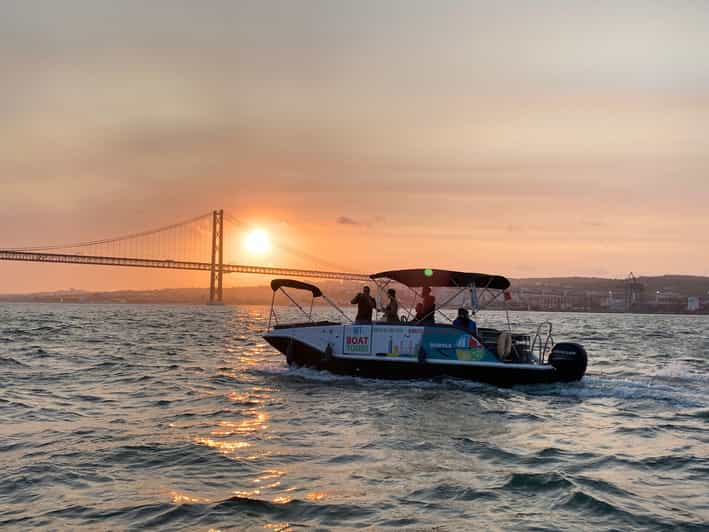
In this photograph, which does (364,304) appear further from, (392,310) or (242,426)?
(242,426)

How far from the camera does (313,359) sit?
61.3 ft

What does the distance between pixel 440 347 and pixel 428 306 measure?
43.5 inches

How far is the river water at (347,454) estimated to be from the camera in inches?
273

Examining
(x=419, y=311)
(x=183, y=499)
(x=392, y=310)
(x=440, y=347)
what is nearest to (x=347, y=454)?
(x=183, y=499)

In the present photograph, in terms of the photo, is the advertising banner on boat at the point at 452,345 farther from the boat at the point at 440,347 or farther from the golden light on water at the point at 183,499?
the golden light on water at the point at 183,499

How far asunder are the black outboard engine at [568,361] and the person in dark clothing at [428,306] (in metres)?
2.91

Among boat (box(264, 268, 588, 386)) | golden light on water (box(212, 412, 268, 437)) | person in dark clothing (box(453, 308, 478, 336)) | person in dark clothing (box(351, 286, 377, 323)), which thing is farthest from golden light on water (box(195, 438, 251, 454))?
person in dark clothing (box(351, 286, 377, 323))

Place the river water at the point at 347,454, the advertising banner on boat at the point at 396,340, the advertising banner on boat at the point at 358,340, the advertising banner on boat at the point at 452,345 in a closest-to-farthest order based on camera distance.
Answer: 1. the river water at the point at 347,454
2. the advertising banner on boat at the point at 452,345
3. the advertising banner on boat at the point at 396,340
4. the advertising banner on boat at the point at 358,340

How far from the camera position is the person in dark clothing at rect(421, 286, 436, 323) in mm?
17336

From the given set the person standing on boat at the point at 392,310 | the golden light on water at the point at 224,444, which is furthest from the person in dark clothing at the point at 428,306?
the golden light on water at the point at 224,444

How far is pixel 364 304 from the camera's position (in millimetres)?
18125

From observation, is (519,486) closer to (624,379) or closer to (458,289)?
(458,289)

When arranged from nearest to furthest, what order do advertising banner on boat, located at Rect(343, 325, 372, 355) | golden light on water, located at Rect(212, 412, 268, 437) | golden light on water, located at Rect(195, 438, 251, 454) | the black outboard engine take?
golden light on water, located at Rect(195, 438, 251, 454) < golden light on water, located at Rect(212, 412, 268, 437) < the black outboard engine < advertising banner on boat, located at Rect(343, 325, 372, 355)

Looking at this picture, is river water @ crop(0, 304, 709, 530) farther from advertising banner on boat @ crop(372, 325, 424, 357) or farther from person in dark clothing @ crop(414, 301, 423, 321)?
person in dark clothing @ crop(414, 301, 423, 321)
